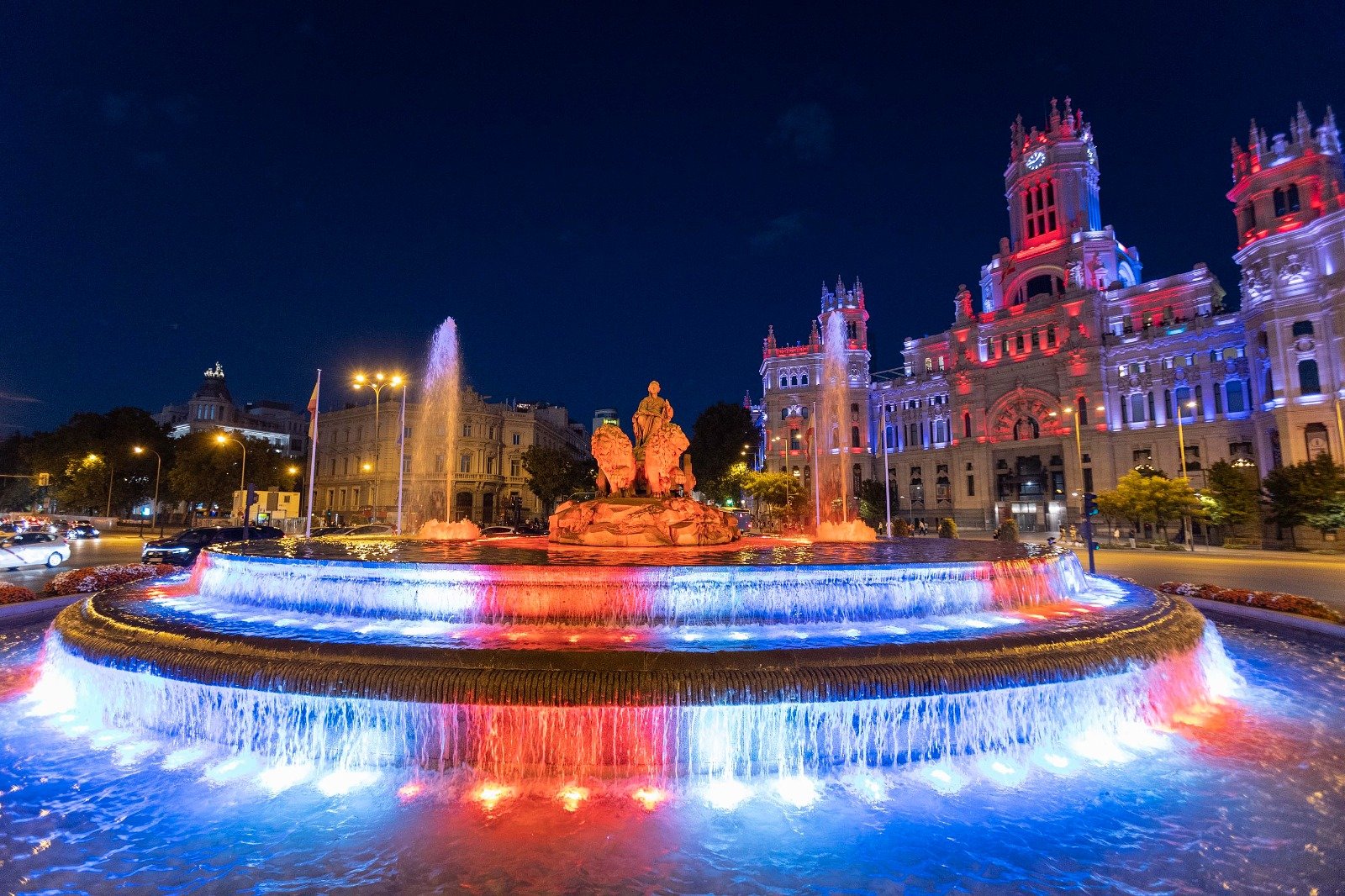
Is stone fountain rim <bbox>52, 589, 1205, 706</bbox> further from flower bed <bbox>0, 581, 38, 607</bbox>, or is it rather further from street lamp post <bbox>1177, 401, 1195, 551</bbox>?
street lamp post <bbox>1177, 401, 1195, 551</bbox>

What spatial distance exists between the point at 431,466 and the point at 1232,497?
214 feet

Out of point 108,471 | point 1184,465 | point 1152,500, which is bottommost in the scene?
point 1152,500

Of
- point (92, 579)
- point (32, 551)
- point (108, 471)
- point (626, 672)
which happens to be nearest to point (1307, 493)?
point (626, 672)

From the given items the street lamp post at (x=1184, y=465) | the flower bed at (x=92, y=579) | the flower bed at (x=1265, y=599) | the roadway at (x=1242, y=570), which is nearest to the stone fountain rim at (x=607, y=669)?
the flower bed at (x=1265, y=599)

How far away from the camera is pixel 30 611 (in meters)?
14.9

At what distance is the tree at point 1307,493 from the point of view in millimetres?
35656

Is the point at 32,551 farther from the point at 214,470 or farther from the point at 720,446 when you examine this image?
the point at 720,446

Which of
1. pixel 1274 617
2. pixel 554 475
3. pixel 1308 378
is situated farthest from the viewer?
pixel 554 475

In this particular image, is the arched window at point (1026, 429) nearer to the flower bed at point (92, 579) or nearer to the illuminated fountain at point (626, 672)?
the illuminated fountain at point (626, 672)

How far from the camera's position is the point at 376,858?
510cm

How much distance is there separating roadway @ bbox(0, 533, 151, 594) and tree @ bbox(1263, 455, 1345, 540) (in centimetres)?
5671

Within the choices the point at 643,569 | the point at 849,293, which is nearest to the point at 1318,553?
the point at 643,569

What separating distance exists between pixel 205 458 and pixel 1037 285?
9210cm

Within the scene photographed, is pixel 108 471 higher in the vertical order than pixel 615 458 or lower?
higher
